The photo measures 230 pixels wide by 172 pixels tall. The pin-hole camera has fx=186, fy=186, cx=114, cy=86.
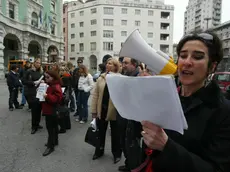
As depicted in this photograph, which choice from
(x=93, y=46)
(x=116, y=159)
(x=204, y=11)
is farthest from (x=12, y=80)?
(x=204, y=11)

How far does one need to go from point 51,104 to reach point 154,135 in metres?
3.14

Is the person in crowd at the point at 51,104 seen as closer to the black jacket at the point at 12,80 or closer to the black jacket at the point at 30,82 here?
the black jacket at the point at 30,82

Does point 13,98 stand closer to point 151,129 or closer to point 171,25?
point 151,129

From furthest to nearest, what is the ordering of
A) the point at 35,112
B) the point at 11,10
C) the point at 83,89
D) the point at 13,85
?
the point at 11,10 < the point at 13,85 < the point at 83,89 < the point at 35,112

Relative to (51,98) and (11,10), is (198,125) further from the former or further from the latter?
(11,10)

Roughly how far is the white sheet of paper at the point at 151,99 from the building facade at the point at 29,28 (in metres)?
22.9

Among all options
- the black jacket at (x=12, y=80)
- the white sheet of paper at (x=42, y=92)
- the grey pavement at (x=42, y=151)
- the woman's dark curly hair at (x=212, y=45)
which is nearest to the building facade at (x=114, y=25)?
the black jacket at (x=12, y=80)

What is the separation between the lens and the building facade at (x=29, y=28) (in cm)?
2131

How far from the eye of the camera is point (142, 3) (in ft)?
142

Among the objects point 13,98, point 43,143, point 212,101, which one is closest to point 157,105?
point 212,101

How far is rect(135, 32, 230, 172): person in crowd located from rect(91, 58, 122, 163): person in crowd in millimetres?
2133

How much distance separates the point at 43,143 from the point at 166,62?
381 centimetres

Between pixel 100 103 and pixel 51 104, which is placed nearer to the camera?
pixel 100 103

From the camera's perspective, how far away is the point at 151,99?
732mm
